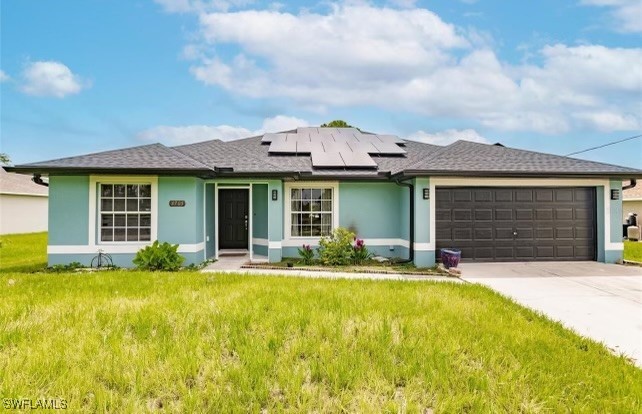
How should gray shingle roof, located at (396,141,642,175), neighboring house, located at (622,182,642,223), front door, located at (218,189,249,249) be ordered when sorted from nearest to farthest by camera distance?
gray shingle roof, located at (396,141,642,175) → front door, located at (218,189,249,249) → neighboring house, located at (622,182,642,223)

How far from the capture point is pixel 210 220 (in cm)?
1144

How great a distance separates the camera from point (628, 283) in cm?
796

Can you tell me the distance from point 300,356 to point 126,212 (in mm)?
8459

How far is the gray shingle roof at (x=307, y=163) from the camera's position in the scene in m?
9.49

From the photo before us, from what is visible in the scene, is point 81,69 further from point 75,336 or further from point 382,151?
point 75,336

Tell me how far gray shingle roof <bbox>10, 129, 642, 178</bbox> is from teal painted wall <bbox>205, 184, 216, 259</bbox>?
40.4 inches

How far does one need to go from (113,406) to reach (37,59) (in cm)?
1780

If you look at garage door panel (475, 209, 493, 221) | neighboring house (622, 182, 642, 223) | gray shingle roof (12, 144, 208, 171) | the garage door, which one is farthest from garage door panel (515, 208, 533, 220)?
neighboring house (622, 182, 642, 223)

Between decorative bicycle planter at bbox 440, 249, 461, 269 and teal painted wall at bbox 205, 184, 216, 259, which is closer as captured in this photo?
decorative bicycle planter at bbox 440, 249, 461, 269

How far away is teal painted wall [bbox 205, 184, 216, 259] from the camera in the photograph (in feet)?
36.0

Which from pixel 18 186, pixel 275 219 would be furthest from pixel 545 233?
pixel 18 186

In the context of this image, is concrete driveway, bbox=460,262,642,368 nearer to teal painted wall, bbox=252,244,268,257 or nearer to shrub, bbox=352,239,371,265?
shrub, bbox=352,239,371,265

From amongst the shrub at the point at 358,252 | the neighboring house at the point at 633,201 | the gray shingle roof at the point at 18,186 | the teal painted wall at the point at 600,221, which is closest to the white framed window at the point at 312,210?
the shrub at the point at 358,252

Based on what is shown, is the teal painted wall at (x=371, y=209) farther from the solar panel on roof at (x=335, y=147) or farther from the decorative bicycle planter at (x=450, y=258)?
the solar panel on roof at (x=335, y=147)
